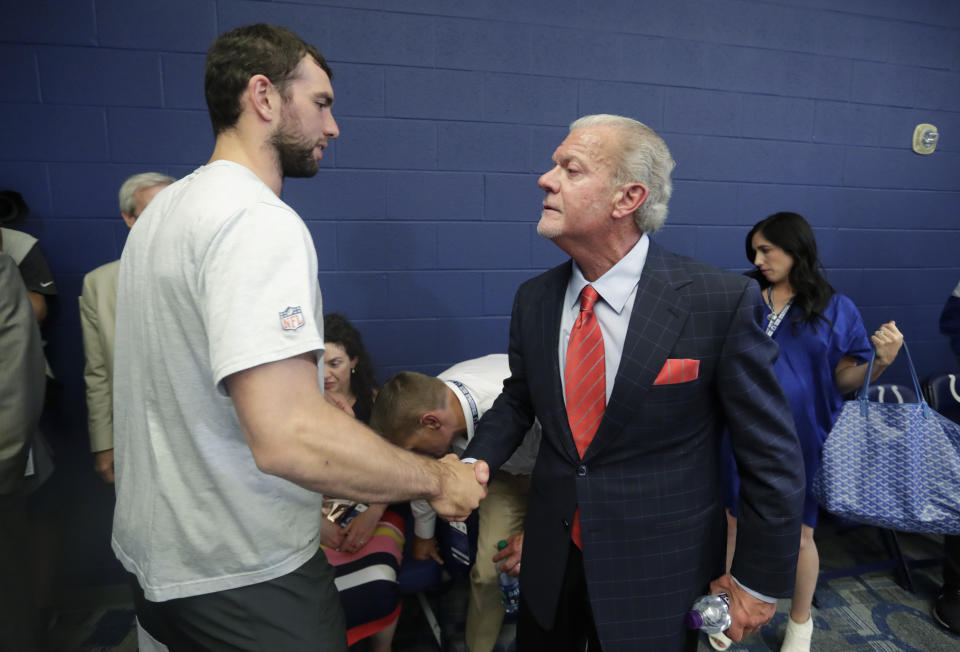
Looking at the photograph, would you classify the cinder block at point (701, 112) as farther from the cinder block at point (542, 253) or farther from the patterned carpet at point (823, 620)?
the patterned carpet at point (823, 620)

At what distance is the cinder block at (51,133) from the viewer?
2227mm

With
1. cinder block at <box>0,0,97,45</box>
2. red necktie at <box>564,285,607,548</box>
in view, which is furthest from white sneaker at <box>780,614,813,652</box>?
cinder block at <box>0,0,97,45</box>

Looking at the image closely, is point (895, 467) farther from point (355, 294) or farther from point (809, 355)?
point (355, 294)

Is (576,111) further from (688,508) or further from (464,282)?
(688,508)

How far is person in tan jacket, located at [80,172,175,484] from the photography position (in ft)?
6.96

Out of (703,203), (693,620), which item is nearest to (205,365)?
(693,620)

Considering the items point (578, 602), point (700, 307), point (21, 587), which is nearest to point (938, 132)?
point (700, 307)

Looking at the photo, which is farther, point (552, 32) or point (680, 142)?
point (680, 142)

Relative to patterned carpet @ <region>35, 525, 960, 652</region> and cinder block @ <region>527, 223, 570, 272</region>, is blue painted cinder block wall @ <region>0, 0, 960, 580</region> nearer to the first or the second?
cinder block @ <region>527, 223, 570, 272</region>

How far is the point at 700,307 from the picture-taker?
119cm

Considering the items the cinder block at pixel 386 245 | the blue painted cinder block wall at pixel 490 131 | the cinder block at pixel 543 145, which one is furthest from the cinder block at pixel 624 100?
the cinder block at pixel 386 245

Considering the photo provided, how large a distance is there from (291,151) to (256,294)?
40 centimetres

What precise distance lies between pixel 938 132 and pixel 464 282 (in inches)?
110

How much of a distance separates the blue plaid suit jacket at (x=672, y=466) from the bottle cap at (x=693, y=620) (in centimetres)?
2
